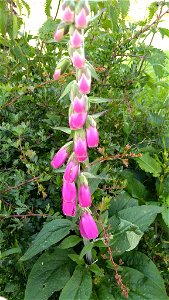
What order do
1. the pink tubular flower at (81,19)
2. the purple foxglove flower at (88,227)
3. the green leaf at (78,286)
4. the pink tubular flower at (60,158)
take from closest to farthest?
the pink tubular flower at (81,19) < the pink tubular flower at (60,158) < the purple foxglove flower at (88,227) < the green leaf at (78,286)

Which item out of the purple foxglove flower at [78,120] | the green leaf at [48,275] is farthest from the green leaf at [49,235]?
the purple foxglove flower at [78,120]

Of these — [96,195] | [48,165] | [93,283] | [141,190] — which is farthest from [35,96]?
[93,283]

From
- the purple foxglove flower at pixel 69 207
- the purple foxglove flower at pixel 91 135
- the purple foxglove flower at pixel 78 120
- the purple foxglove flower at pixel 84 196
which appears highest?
the purple foxglove flower at pixel 78 120

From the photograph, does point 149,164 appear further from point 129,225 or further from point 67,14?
point 67,14

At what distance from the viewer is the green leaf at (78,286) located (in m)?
2.11

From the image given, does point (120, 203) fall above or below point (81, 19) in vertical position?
below

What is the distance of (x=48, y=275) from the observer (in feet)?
7.55

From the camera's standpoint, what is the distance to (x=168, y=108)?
2969 millimetres

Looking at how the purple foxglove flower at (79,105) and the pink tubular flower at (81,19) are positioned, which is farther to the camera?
the purple foxglove flower at (79,105)

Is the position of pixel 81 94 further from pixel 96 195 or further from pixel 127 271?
pixel 127 271

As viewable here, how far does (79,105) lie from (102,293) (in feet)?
3.58

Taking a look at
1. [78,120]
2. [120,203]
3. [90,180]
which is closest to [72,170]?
[78,120]

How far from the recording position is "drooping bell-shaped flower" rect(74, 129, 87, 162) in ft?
5.61

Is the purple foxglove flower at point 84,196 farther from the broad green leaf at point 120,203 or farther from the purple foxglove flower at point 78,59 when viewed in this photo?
the broad green leaf at point 120,203
